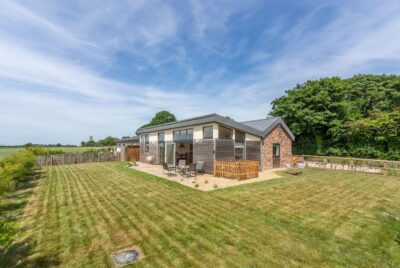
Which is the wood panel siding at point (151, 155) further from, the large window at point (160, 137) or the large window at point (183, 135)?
the large window at point (183, 135)

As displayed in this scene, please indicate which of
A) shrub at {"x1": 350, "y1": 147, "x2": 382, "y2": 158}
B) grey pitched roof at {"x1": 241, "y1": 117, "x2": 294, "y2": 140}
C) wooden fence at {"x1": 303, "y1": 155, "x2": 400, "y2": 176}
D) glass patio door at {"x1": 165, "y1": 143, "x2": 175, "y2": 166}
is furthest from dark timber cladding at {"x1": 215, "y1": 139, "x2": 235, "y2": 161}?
shrub at {"x1": 350, "y1": 147, "x2": 382, "y2": 158}

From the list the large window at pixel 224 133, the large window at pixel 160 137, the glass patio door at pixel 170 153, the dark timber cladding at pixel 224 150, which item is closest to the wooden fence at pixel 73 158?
the large window at pixel 160 137

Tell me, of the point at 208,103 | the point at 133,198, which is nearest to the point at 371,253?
the point at 133,198

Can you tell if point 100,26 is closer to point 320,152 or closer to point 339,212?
point 339,212

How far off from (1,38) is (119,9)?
4.65 m

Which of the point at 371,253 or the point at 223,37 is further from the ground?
the point at 223,37

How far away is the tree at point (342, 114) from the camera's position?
19.7 metres

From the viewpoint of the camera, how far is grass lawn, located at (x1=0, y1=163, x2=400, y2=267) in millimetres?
3785

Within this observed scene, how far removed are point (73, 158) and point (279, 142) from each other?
72.5 feet

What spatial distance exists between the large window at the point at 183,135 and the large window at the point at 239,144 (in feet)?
11.7

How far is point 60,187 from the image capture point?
391 inches

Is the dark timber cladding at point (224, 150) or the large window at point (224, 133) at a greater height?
the large window at point (224, 133)

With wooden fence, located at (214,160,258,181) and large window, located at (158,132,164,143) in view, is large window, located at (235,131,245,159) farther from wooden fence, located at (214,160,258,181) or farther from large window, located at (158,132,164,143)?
large window, located at (158,132,164,143)

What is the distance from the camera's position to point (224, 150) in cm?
1362
